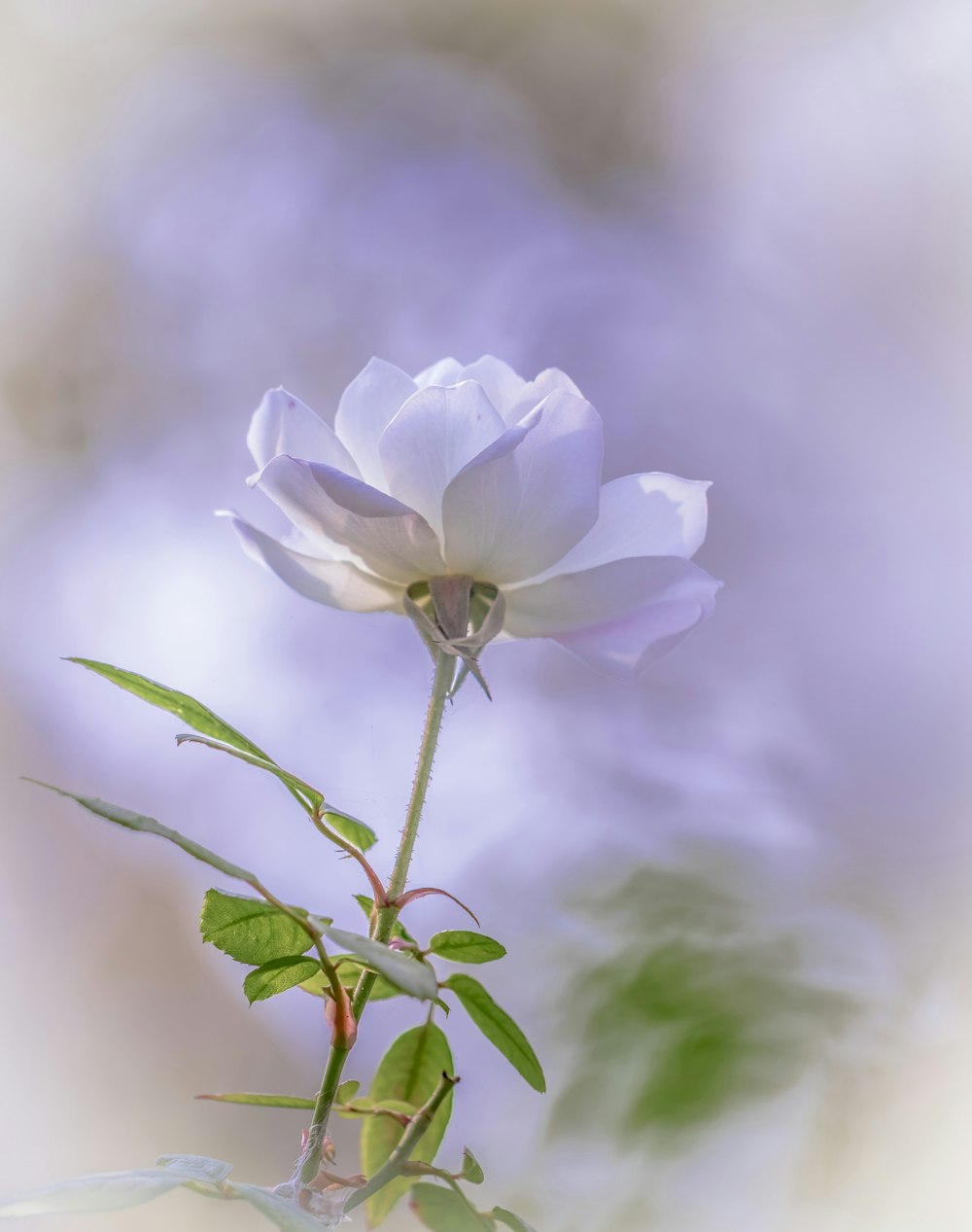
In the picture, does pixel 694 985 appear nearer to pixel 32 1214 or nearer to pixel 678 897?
pixel 678 897

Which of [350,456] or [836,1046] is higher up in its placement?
[350,456]

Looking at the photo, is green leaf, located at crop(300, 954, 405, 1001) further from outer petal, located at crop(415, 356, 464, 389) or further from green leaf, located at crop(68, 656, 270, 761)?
outer petal, located at crop(415, 356, 464, 389)

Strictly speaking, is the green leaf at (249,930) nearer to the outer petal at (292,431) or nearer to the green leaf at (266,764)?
the green leaf at (266,764)

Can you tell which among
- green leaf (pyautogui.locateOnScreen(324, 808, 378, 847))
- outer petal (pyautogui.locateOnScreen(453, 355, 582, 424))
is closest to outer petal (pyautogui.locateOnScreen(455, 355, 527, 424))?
outer petal (pyautogui.locateOnScreen(453, 355, 582, 424))

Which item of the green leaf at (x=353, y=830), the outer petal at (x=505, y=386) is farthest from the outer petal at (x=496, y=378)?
the green leaf at (x=353, y=830)

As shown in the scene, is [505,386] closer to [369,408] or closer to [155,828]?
[369,408]

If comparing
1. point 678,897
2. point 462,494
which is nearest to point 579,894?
point 678,897

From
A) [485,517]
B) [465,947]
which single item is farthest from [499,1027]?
[485,517]
